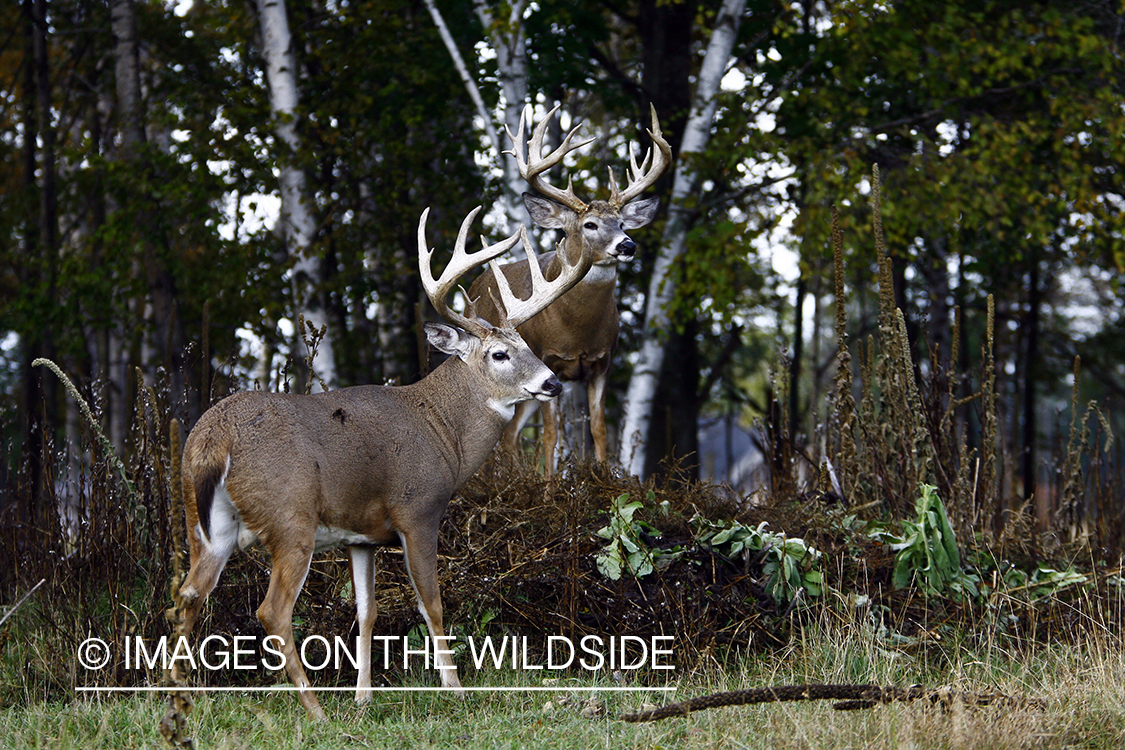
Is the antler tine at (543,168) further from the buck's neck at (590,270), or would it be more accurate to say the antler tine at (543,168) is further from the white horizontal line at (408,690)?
the white horizontal line at (408,690)

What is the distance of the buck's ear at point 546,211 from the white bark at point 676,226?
4.13m

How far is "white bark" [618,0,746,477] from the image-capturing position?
10.9m

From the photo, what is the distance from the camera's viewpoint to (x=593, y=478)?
646cm

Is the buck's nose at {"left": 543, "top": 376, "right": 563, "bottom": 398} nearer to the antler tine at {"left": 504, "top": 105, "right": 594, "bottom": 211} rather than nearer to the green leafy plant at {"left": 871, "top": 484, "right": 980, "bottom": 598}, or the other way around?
the antler tine at {"left": 504, "top": 105, "right": 594, "bottom": 211}

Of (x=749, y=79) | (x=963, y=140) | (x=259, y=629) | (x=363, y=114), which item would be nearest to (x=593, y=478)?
(x=259, y=629)

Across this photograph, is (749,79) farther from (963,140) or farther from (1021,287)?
(1021,287)

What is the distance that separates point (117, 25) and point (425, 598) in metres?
10.6

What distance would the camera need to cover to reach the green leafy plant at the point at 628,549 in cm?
575

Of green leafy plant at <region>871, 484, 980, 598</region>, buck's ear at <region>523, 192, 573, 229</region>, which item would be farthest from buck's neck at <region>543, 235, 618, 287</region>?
green leafy plant at <region>871, 484, 980, 598</region>

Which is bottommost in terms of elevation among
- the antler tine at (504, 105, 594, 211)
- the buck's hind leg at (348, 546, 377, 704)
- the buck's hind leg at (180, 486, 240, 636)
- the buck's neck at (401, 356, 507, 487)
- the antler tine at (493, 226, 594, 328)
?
the buck's hind leg at (348, 546, 377, 704)

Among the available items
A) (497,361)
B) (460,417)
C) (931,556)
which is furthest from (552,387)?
(931,556)

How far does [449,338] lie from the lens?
5.26m

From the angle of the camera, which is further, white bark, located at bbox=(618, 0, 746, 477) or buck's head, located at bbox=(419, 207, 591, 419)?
white bark, located at bbox=(618, 0, 746, 477)

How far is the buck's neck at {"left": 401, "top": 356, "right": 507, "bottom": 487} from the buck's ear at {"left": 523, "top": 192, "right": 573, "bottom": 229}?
1815mm
